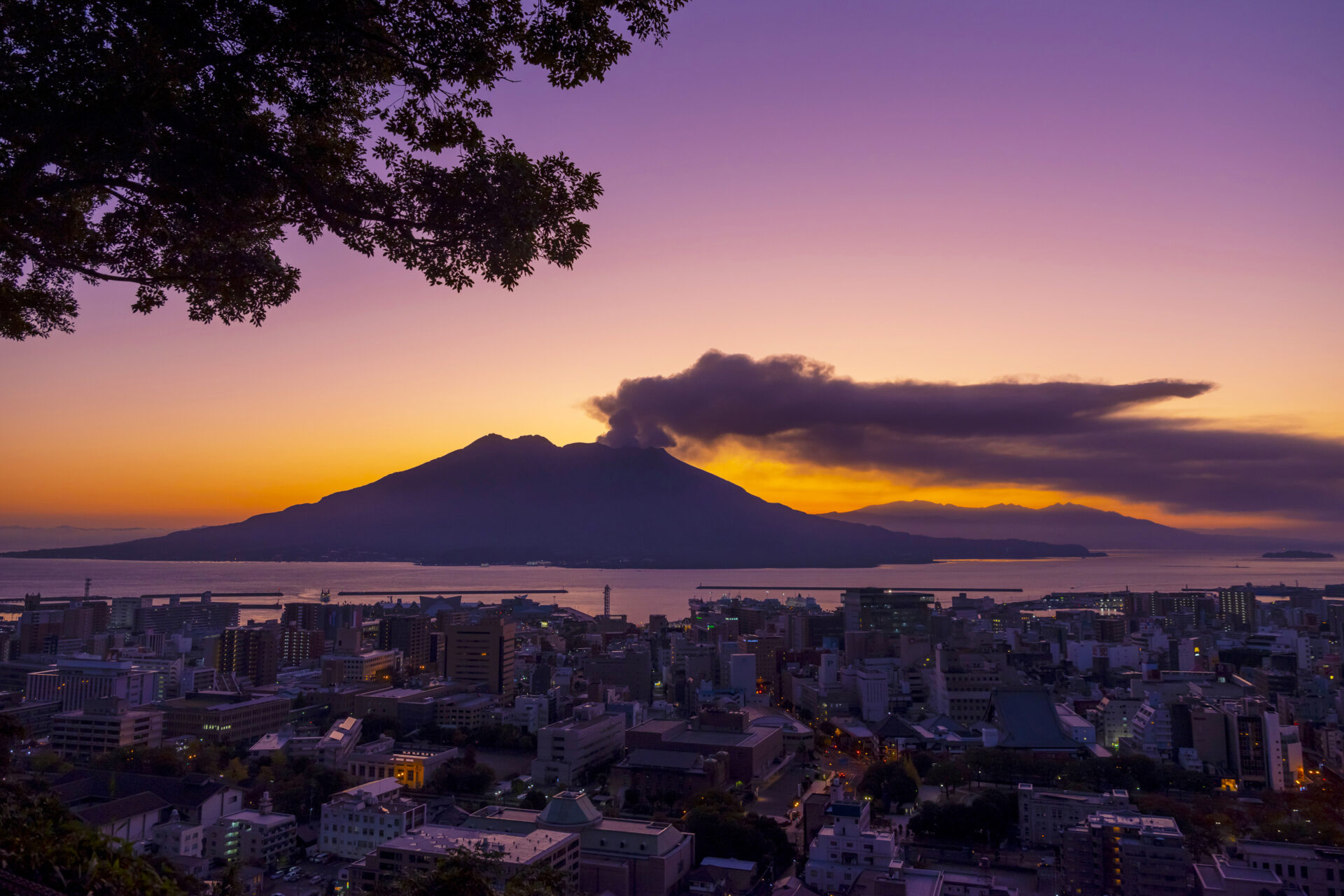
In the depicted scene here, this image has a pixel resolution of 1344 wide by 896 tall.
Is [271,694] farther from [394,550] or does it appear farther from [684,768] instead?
[394,550]

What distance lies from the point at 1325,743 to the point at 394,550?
8015cm

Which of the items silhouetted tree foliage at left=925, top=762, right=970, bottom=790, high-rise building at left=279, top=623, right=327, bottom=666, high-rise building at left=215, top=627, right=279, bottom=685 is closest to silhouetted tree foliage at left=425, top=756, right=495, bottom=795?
silhouetted tree foliage at left=925, top=762, right=970, bottom=790

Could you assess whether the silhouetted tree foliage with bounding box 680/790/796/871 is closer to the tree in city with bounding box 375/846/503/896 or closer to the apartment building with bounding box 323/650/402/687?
Answer: the tree in city with bounding box 375/846/503/896

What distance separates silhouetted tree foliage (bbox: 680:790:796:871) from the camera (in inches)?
313

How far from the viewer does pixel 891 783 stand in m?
10.2

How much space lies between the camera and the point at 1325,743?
40.7 feet

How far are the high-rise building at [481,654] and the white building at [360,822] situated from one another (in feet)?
33.7

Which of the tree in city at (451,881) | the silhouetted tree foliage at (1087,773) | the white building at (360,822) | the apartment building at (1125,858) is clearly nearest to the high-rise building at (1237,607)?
the silhouetted tree foliage at (1087,773)

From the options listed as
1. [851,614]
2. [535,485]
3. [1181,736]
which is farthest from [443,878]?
[535,485]

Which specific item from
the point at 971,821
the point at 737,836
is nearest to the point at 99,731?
the point at 737,836

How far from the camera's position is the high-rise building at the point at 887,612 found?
26562mm

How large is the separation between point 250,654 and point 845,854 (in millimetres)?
17409

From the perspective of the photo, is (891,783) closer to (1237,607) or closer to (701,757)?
(701,757)

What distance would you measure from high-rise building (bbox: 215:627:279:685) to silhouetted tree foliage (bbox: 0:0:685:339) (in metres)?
20.5
